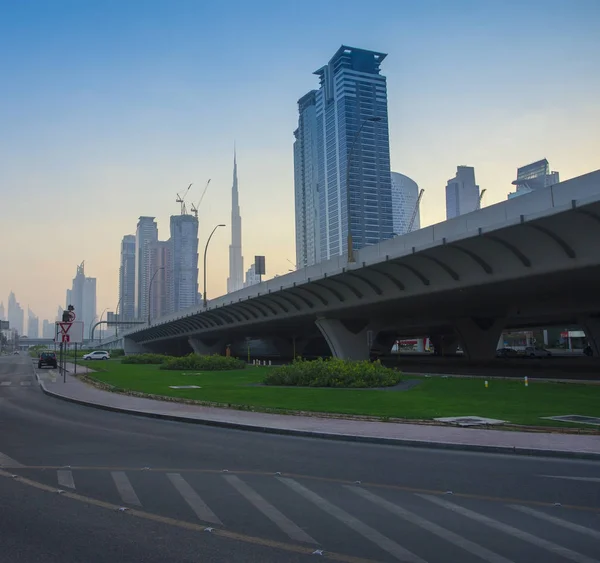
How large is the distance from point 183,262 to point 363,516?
18451 centimetres

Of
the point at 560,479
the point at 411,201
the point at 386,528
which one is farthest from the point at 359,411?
the point at 411,201

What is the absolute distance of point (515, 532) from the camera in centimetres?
580

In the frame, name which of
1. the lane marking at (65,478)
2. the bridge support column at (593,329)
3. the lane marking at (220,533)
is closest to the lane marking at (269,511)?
the lane marking at (220,533)

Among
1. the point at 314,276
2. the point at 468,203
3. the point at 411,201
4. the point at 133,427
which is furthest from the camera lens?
the point at 411,201

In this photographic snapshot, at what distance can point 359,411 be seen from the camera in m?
15.7

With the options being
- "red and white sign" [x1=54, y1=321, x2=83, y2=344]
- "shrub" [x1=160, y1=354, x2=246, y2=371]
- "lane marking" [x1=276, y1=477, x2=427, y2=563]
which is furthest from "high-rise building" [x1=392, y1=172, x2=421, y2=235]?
"lane marking" [x1=276, y1=477, x2=427, y2=563]

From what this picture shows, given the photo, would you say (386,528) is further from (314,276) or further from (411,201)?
(411,201)

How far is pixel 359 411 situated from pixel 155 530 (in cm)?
1037

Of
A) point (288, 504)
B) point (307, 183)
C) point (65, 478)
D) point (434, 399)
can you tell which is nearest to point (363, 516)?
point (288, 504)

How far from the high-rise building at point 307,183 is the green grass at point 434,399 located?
377 ft

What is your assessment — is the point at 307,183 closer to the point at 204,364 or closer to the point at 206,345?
the point at 206,345

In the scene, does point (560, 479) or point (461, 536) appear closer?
point (461, 536)

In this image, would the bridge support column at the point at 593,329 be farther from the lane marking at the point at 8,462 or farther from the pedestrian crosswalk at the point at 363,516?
the lane marking at the point at 8,462

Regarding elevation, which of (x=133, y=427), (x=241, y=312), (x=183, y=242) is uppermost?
(x=183, y=242)
